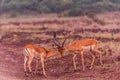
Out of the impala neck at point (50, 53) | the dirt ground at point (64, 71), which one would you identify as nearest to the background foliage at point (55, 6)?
the dirt ground at point (64, 71)

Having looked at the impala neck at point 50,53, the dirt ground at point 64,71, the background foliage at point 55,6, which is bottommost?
the background foliage at point 55,6

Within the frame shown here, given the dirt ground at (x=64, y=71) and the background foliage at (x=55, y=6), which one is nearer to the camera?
the dirt ground at (x=64, y=71)

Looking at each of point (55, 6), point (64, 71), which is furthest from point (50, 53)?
point (55, 6)

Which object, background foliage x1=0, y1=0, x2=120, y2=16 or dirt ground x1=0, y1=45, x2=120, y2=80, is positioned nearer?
dirt ground x1=0, y1=45, x2=120, y2=80

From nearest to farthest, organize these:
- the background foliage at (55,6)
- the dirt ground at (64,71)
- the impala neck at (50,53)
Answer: the dirt ground at (64,71)
the impala neck at (50,53)
the background foliage at (55,6)

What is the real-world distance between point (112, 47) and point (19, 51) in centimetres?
586

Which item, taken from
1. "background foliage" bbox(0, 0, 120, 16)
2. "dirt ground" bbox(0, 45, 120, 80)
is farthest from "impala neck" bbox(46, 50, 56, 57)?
"background foliage" bbox(0, 0, 120, 16)

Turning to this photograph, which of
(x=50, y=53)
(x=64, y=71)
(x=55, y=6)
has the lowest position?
(x=55, y=6)

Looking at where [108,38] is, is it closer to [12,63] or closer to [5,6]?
[12,63]

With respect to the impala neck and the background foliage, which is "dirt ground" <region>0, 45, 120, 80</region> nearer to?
the impala neck

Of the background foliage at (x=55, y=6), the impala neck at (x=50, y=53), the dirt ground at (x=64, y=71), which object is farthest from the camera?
the background foliage at (x=55, y=6)

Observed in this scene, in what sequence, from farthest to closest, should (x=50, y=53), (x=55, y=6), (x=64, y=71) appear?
1. (x=55, y=6)
2. (x=64, y=71)
3. (x=50, y=53)

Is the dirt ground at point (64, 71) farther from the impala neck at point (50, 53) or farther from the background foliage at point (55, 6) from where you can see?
the background foliage at point (55, 6)

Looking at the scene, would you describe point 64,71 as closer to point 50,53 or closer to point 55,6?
point 50,53
